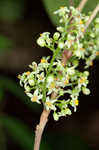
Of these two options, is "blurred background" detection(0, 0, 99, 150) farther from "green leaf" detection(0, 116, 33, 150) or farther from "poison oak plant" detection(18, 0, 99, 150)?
"poison oak plant" detection(18, 0, 99, 150)

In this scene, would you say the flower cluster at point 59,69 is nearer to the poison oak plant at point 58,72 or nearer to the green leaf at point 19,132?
the poison oak plant at point 58,72

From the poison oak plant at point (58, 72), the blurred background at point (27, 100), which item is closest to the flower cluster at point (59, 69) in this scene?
the poison oak plant at point (58, 72)

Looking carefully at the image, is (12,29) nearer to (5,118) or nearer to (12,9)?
(12,9)

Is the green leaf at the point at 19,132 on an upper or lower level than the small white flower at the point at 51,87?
upper

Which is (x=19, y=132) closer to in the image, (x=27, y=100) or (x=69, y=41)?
(x=27, y=100)

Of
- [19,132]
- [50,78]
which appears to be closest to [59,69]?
[50,78]

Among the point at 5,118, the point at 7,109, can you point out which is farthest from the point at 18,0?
the point at 5,118

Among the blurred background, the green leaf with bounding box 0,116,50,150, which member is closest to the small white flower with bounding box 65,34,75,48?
the blurred background

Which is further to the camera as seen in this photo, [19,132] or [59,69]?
[19,132]
